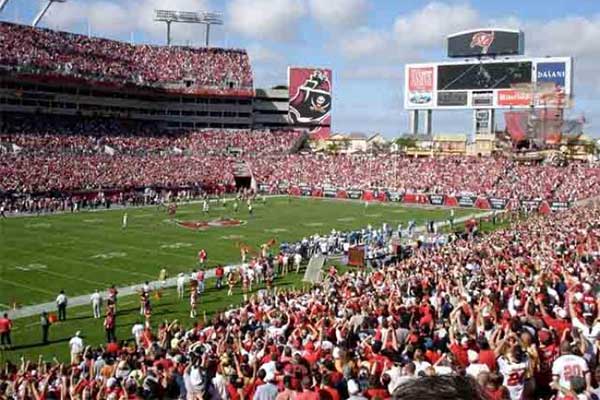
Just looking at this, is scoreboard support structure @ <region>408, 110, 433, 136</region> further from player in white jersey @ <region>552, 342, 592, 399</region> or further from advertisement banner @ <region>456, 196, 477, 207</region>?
player in white jersey @ <region>552, 342, 592, 399</region>

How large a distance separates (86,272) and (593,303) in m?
18.5

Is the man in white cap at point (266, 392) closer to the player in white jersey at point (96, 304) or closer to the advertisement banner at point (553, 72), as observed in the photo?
the player in white jersey at point (96, 304)

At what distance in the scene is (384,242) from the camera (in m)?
28.9

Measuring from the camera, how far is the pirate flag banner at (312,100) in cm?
8362

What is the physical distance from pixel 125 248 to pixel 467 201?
2716 centimetres

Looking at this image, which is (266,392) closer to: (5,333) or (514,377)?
(514,377)

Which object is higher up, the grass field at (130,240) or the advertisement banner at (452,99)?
the advertisement banner at (452,99)

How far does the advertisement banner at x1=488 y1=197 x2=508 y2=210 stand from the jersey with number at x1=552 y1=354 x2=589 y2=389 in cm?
4200

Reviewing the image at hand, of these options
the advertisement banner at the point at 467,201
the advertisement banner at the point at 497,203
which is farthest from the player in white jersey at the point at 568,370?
the advertisement banner at the point at 467,201

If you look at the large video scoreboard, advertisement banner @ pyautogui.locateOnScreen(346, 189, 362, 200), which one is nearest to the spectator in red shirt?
advertisement banner @ pyautogui.locateOnScreen(346, 189, 362, 200)

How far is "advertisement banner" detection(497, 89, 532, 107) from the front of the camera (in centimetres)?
6062

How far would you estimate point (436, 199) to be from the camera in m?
50.1

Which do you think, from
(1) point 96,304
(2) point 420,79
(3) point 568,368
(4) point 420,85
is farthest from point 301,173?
(3) point 568,368

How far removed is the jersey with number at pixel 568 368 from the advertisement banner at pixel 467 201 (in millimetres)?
43518
